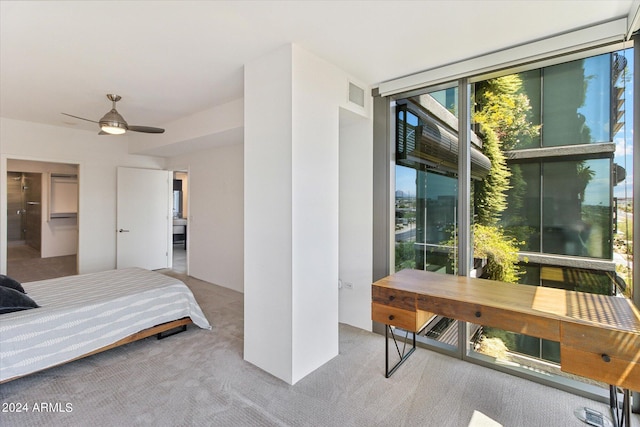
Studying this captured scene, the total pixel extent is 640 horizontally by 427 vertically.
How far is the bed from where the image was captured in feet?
7.02

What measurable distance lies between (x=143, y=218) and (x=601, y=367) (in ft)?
21.0

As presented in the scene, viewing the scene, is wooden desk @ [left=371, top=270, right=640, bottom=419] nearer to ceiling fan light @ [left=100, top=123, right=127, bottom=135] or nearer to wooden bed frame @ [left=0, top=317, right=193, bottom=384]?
wooden bed frame @ [left=0, top=317, right=193, bottom=384]

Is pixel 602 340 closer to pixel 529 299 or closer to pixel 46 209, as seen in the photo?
pixel 529 299

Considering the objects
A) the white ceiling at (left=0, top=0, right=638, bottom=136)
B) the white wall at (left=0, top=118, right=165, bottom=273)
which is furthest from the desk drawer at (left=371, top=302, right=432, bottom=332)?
the white wall at (left=0, top=118, right=165, bottom=273)

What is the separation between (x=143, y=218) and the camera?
220 inches

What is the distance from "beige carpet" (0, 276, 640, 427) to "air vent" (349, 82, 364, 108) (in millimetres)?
2442

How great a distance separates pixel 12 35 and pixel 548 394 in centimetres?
475

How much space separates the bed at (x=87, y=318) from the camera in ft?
7.02

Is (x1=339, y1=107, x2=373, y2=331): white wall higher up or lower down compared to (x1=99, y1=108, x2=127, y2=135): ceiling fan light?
lower down

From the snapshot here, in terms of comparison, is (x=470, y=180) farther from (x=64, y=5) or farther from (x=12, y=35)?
(x=12, y=35)

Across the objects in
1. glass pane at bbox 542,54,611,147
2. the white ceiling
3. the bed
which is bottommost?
the bed

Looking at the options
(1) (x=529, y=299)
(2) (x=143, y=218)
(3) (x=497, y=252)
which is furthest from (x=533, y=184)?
(2) (x=143, y=218)

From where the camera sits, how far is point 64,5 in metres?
1.83

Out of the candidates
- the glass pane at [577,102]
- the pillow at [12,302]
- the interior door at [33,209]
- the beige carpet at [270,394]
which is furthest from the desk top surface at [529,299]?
the interior door at [33,209]
